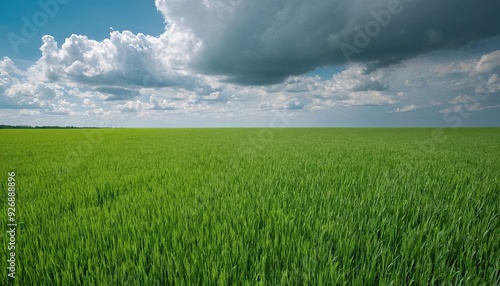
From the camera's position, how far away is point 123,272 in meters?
1.81

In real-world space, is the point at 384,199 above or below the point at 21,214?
above

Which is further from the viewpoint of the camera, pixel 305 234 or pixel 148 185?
pixel 148 185

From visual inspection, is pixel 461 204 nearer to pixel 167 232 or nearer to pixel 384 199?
pixel 384 199

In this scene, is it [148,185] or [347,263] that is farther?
[148,185]

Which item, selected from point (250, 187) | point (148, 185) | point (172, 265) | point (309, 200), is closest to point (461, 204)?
point (309, 200)

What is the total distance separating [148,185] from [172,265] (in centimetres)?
345

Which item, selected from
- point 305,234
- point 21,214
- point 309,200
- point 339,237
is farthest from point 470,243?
point 21,214

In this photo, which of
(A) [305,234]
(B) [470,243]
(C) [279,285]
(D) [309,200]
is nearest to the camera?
(C) [279,285]

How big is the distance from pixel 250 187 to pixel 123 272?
277 centimetres

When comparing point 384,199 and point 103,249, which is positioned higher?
point 384,199

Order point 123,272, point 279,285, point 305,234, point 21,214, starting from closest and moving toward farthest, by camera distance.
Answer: point 279,285 → point 123,272 → point 305,234 → point 21,214

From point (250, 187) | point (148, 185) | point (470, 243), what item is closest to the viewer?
point (470, 243)

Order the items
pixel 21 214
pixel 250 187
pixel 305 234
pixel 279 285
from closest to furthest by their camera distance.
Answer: pixel 279 285 → pixel 305 234 → pixel 21 214 → pixel 250 187

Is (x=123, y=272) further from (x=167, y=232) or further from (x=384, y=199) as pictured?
(x=384, y=199)
